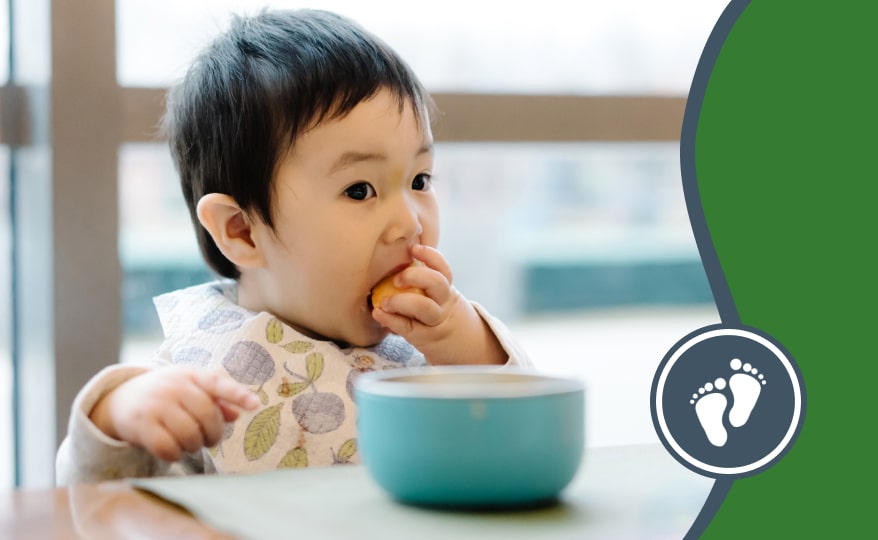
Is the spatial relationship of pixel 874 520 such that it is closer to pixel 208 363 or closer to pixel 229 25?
pixel 208 363

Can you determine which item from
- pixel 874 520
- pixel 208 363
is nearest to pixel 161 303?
pixel 208 363

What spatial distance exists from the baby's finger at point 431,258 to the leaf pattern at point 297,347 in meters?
0.14

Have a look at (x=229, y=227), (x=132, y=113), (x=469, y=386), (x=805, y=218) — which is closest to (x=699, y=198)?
(x=805, y=218)

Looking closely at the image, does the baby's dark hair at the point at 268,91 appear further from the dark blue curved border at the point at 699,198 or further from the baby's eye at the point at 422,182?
the dark blue curved border at the point at 699,198

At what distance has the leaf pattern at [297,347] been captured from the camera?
1.07 meters

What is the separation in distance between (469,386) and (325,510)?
107mm

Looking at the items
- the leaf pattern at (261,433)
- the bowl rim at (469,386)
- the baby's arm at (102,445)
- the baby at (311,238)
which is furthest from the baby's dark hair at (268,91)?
the bowl rim at (469,386)

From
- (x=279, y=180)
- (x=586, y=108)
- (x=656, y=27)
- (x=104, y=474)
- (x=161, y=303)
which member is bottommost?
(x=104, y=474)

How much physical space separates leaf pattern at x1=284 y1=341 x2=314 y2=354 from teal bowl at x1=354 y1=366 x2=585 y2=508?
47 centimetres

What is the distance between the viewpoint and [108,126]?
1347 mm

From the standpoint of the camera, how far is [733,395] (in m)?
0.61

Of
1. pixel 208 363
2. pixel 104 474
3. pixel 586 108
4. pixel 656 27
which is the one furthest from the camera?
pixel 656 27

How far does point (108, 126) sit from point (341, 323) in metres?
0.46

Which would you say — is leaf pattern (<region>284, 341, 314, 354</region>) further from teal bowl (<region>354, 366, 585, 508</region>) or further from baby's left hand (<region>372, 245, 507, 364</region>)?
teal bowl (<region>354, 366, 585, 508</region>)
